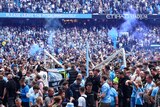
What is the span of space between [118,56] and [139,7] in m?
28.2

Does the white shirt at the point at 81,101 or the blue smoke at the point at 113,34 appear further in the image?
the blue smoke at the point at 113,34

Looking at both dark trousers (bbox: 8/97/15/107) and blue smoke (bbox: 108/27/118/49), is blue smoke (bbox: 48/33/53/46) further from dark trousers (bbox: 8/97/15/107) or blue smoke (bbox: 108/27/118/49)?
dark trousers (bbox: 8/97/15/107)

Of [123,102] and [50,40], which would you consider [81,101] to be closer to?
[123,102]

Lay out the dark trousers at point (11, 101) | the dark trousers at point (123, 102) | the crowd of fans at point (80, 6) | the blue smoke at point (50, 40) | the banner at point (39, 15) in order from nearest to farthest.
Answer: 1. the dark trousers at point (123, 102)
2. the dark trousers at point (11, 101)
3. the blue smoke at point (50, 40)
4. the banner at point (39, 15)
5. the crowd of fans at point (80, 6)

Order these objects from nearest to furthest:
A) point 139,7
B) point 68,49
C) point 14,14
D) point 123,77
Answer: point 123,77, point 68,49, point 14,14, point 139,7

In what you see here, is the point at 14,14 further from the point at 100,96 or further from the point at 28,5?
the point at 100,96

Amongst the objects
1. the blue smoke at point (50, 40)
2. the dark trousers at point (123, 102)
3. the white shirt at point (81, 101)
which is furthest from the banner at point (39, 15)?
the white shirt at point (81, 101)

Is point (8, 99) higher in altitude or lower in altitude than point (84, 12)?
lower

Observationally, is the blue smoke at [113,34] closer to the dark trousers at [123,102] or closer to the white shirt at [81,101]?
the dark trousers at [123,102]

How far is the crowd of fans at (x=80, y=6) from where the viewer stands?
4312 cm

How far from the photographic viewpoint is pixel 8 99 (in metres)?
15.6

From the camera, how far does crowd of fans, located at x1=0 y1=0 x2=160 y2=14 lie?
43.1 meters

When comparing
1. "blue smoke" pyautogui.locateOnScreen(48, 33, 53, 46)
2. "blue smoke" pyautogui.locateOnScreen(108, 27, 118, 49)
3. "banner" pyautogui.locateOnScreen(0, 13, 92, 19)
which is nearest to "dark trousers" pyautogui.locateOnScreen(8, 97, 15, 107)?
"blue smoke" pyautogui.locateOnScreen(48, 33, 53, 46)

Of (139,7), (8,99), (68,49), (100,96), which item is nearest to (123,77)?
(100,96)
